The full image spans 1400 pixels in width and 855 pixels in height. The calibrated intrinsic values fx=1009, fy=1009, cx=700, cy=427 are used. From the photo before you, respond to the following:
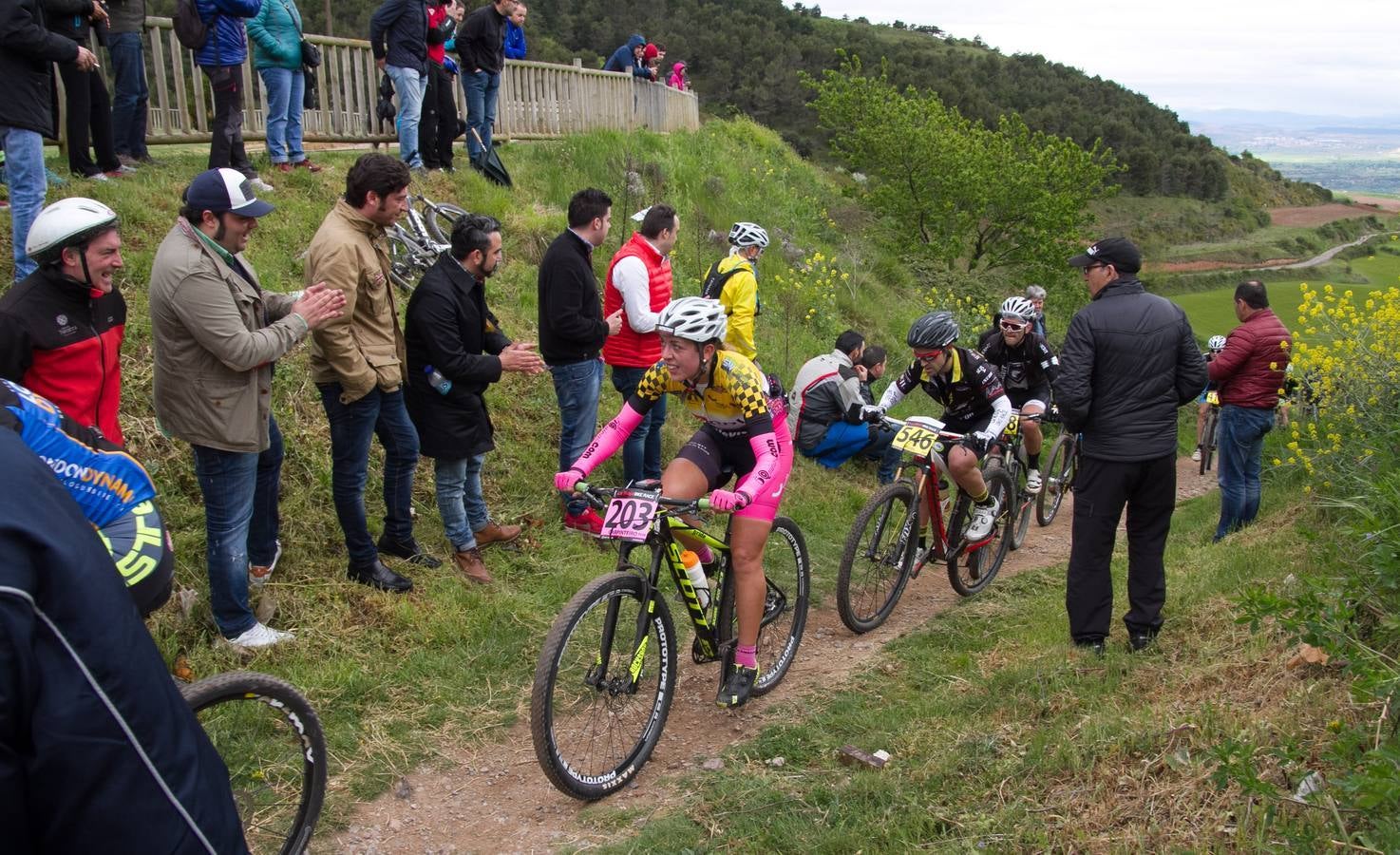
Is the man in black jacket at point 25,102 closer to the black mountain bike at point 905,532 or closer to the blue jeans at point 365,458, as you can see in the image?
the blue jeans at point 365,458

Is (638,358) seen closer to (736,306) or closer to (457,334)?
(736,306)

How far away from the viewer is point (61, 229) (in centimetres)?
422

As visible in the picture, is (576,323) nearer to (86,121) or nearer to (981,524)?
(981,524)

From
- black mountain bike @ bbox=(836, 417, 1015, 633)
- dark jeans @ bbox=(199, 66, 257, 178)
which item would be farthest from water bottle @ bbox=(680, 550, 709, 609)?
dark jeans @ bbox=(199, 66, 257, 178)

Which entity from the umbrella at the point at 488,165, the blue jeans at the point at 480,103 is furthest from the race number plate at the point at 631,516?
the blue jeans at the point at 480,103

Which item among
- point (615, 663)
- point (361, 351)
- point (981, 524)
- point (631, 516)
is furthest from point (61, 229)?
point (981, 524)

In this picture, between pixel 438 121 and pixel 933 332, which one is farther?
Result: pixel 438 121

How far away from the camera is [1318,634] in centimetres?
363

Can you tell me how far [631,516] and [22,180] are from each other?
5083 millimetres

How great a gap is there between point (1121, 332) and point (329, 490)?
4.87 meters

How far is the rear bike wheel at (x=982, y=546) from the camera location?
7.30 metres

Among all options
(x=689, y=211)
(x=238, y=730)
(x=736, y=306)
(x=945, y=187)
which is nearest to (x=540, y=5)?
(x=945, y=187)

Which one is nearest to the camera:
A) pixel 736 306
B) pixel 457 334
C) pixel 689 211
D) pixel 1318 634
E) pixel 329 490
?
pixel 1318 634

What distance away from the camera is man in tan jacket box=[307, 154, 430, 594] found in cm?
561
